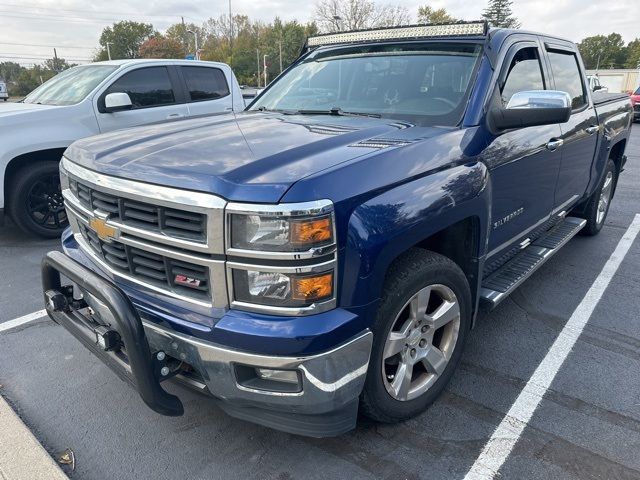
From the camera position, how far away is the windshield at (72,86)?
19.2 ft

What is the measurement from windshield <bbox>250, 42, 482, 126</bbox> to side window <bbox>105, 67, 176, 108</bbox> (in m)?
3.21

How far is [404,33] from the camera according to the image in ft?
10.9

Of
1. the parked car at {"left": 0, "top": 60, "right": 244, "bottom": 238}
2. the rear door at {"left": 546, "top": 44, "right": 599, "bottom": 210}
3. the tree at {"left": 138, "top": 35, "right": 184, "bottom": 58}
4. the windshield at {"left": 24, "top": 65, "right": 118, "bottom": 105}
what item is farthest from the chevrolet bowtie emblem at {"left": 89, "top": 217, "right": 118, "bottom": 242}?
the tree at {"left": 138, "top": 35, "right": 184, "bottom": 58}

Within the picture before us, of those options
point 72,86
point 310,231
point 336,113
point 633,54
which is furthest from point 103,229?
point 633,54

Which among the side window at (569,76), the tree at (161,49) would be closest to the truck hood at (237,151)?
the side window at (569,76)

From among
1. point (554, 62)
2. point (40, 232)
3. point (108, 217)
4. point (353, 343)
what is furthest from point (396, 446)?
point (40, 232)

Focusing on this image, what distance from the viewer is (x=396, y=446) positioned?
95.3 inches

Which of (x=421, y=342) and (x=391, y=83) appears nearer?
(x=421, y=342)

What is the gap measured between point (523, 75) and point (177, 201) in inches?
103

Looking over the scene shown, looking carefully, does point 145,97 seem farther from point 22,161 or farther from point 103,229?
point 103,229

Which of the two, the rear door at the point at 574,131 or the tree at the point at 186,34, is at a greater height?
the tree at the point at 186,34

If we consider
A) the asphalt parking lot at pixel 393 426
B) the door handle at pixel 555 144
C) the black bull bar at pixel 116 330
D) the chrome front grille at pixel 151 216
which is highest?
the door handle at pixel 555 144

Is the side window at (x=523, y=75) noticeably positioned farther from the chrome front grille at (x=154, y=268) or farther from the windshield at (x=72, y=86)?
the windshield at (x=72, y=86)

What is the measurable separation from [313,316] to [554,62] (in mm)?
3262
